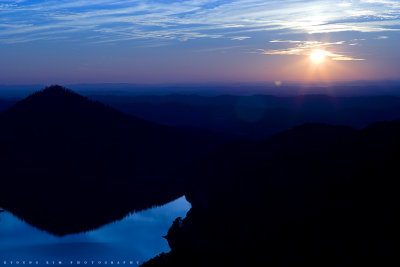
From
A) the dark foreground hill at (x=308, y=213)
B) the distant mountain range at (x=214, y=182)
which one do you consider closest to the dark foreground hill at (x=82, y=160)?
the distant mountain range at (x=214, y=182)

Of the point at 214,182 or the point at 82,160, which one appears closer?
the point at 214,182

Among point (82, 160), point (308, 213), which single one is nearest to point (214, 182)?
point (308, 213)

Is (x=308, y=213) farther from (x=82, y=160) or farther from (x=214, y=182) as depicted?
(x=82, y=160)

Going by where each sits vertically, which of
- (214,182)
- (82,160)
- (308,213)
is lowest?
(308,213)

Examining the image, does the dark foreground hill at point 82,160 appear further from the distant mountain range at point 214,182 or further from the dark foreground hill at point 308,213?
the dark foreground hill at point 308,213

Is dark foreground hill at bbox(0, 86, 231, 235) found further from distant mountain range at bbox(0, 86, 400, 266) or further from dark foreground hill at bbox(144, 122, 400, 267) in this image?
dark foreground hill at bbox(144, 122, 400, 267)
